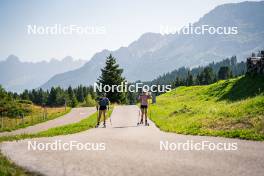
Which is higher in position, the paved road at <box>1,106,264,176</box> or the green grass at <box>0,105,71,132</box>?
the paved road at <box>1,106,264,176</box>

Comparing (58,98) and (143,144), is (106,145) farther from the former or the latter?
(58,98)

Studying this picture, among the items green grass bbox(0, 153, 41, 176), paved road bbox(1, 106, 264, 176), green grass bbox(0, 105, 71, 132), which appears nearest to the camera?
paved road bbox(1, 106, 264, 176)

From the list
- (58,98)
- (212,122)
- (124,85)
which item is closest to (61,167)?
(212,122)

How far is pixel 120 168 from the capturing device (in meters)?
9.13

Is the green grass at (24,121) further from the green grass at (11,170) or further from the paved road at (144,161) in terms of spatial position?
the green grass at (11,170)

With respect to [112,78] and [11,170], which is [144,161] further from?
[112,78]
